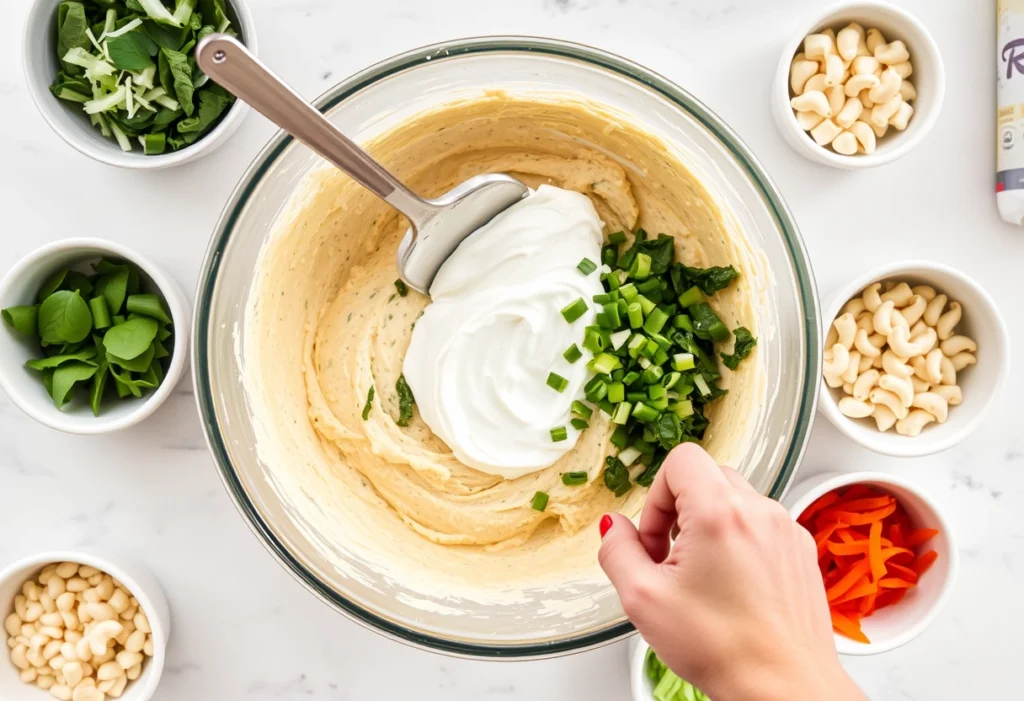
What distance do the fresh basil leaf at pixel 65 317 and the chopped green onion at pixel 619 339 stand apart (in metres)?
1.10

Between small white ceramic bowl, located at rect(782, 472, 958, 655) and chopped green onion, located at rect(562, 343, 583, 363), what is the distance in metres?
0.55

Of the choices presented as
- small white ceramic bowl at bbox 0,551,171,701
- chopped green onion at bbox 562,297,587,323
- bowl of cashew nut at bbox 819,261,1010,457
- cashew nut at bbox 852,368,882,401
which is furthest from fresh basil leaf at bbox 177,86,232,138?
cashew nut at bbox 852,368,882,401

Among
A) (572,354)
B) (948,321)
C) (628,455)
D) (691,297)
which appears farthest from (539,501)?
(948,321)

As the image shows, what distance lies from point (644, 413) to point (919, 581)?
0.81 m

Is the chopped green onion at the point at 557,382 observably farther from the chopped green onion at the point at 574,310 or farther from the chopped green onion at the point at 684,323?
the chopped green onion at the point at 684,323

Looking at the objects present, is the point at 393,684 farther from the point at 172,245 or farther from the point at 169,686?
the point at 172,245

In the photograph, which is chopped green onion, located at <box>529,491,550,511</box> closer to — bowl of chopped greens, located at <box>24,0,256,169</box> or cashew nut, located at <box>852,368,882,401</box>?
cashew nut, located at <box>852,368,882,401</box>

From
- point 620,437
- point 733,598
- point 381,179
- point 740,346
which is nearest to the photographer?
point 733,598

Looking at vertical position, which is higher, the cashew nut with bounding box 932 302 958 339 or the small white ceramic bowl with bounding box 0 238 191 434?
the cashew nut with bounding box 932 302 958 339

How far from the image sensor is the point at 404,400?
5.74ft

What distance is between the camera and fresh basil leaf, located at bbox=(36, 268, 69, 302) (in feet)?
5.63

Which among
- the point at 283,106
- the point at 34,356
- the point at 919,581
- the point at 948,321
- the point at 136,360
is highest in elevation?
the point at 948,321

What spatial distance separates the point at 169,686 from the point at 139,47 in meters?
1.43

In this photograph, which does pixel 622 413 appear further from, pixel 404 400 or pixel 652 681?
pixel 652 681
